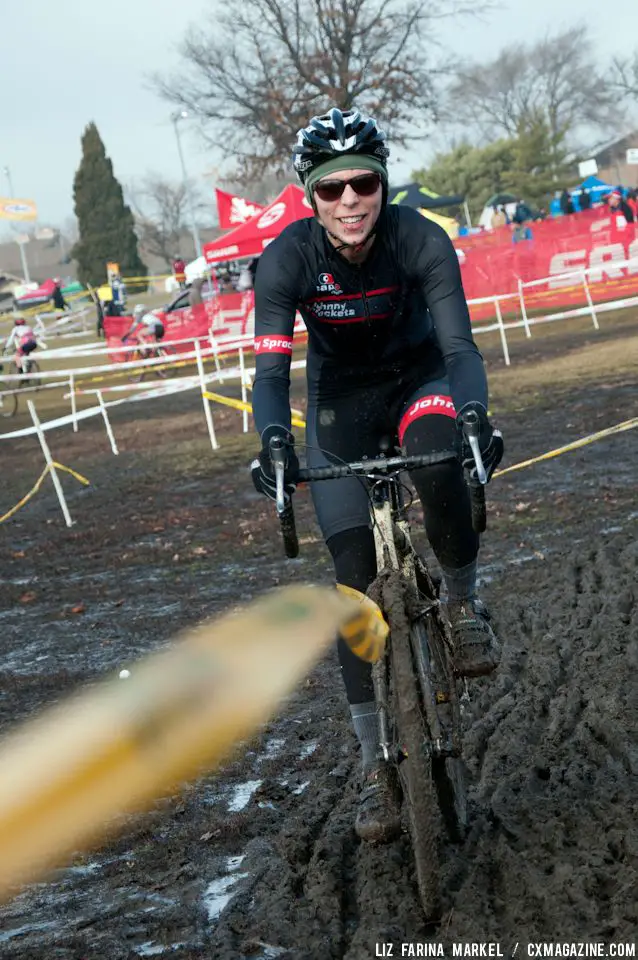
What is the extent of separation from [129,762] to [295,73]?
38.1m

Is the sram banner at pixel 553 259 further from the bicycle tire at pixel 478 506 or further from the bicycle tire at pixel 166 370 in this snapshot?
the bicycle tire at pixel 478 506

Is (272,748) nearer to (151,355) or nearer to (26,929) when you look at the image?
(26,929)

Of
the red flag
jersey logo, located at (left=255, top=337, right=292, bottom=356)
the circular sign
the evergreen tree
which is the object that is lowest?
jersey logo, located at (left=255, top=337, right=292, bottom=356)

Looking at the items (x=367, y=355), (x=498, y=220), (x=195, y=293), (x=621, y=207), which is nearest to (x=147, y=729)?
(x=367, y=355)

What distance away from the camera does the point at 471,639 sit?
13.8ft

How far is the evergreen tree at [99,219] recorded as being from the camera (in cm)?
6869

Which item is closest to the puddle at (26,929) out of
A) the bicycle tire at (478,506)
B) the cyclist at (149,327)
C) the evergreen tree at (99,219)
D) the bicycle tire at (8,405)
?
the bicycle tire at (478,506)

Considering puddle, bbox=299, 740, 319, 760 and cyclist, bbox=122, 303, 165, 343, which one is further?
cyclist, bbox=122, 303, 165, 343

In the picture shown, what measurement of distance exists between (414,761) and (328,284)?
1.68 m

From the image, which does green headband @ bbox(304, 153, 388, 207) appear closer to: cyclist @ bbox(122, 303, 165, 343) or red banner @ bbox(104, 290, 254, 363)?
red banner @ bbox(104, 290, 254, 363)

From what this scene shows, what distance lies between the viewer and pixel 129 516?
12.0 meters

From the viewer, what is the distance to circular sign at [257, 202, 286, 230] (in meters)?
28.4

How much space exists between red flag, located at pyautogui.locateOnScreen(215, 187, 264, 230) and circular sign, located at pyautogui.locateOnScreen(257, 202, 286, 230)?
7.35 ft

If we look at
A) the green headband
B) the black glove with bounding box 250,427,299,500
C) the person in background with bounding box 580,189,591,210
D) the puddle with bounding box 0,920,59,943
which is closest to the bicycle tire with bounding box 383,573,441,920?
the black glove with bounding box 250,427,299,500
